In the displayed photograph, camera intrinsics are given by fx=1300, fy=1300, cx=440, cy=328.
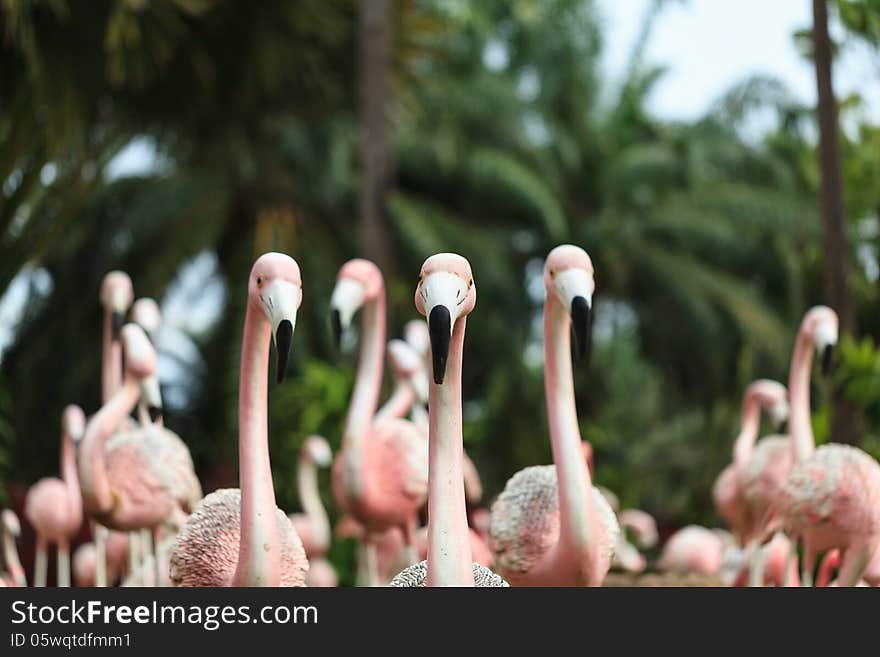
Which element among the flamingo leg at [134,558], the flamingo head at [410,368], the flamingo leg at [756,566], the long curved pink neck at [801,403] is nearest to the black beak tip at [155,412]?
the flamingo leg at [134,558]

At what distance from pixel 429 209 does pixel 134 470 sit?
827 centimetres

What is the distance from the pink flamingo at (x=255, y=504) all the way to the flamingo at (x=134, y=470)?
1.08 meters

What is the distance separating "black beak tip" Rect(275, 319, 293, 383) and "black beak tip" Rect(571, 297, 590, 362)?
0.82 meters

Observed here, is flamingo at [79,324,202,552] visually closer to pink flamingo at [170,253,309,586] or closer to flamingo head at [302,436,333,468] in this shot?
pink flamingo at [170,253,309,586]

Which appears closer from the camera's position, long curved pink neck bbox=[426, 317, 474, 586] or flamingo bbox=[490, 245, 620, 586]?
long curved pink neck bbox=[426, 317, 474, 586]

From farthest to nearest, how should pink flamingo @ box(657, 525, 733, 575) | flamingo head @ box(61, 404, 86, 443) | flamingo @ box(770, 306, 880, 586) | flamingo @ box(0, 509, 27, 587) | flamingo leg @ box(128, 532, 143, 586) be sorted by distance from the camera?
pink flamingo @ box(657, 525, 733, 575) → flamingo head @ box(61, 404, 86, 443) → flamingo @ box(0, 509, 27, 587) → flamingo leg @ box(128, 532, 143, 586) → flamingo @ box(770, 306, 880, 586)

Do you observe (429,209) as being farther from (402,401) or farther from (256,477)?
(256,477)

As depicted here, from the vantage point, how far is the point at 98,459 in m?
5.30

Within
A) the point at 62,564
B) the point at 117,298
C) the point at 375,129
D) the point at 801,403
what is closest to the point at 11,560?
the point at 62,564

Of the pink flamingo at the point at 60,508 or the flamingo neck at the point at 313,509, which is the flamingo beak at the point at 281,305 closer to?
the pink flamingo at the point at 60,508

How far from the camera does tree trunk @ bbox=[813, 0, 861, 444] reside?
23.5 feet

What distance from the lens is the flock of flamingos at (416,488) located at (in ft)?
11.9

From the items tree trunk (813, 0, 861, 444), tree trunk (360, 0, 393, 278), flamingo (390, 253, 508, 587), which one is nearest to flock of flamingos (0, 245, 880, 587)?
flamingo (390, 253, 508, 587)
